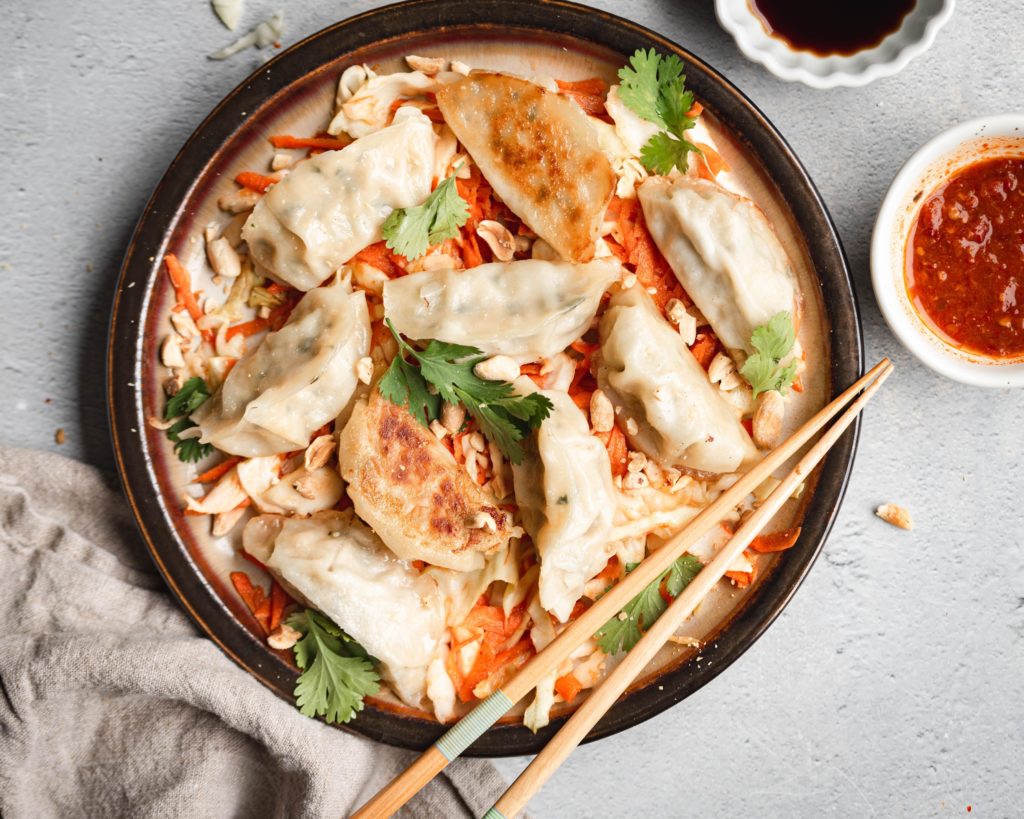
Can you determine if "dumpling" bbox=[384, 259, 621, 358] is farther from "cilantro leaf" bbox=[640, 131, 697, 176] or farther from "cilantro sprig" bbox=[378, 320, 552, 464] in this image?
"cilantro leaf" bbox=[640, 131, 697, 176]

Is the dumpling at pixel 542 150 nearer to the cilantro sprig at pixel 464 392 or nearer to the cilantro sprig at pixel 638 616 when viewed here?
the cilantro sprig at pixel 464 392

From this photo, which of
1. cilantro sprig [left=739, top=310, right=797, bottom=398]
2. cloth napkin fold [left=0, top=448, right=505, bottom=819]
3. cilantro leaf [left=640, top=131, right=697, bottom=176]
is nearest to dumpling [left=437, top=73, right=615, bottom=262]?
cilantro leaf [left=640, top=131, right=697, bottom=176]

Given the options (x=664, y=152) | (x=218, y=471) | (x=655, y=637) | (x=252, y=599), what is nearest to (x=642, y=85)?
(x=664, y=152)

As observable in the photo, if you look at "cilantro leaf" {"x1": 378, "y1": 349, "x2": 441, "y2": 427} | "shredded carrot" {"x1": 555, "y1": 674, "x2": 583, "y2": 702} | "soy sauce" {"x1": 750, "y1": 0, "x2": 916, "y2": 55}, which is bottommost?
"shredded carrot" {"x1": 555, "y1": 674, "x2": 583, "y2": 702}

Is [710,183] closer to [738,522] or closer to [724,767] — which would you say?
[738,522]

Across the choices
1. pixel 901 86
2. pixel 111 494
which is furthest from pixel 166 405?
pixel 901 86

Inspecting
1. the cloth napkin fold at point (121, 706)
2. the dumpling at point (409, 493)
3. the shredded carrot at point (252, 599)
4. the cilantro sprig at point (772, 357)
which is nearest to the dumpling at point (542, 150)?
the cilantro sprig at point (772, 357)
